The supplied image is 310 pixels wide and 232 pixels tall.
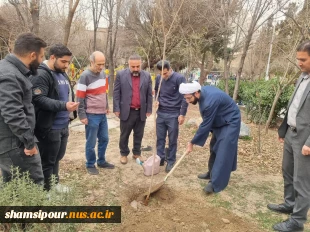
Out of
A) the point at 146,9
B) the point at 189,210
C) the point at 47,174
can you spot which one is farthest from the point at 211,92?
the point at 146,9

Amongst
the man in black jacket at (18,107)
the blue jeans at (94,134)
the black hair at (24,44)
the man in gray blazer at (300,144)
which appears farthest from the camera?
the blue jeans at (94,134)

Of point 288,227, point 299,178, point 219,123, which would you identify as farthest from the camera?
point 219,123

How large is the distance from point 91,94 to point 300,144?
2.70m

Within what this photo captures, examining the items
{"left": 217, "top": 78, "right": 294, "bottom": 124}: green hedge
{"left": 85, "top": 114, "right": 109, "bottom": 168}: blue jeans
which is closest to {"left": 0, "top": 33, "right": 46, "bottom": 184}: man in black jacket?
{"left": 85, "top": 114, "right": 109, "bottom": 168}: blue jeans

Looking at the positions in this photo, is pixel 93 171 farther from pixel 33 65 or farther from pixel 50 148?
pixel 33 65

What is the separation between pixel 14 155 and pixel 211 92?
2.34 metres

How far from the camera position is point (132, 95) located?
401 centimetres

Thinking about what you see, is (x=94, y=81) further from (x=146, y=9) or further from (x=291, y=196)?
(x=146, y=9)

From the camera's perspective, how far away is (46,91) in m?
2.65

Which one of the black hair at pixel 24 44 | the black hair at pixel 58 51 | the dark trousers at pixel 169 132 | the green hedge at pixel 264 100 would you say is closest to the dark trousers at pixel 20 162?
the black hair at pixel 24 44

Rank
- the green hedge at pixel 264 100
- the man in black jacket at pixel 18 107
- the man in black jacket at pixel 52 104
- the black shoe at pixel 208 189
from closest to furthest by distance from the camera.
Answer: the man in black jacket at pixel 18 107 → the man in black jacket at pixel 52 104 → the black shoe at pixel 208 189 → the green hedge at pixel 264 100

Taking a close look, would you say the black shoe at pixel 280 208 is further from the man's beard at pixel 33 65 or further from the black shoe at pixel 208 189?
the man's beard at pixel 33 65

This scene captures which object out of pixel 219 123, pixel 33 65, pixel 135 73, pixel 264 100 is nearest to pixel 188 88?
pixel 219 123

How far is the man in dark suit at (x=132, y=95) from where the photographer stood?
13.0ft
